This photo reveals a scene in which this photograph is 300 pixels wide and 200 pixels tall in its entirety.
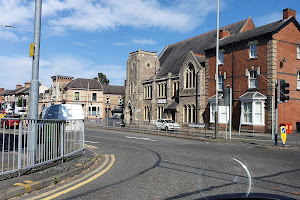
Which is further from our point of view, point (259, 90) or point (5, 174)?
point (259, 90)

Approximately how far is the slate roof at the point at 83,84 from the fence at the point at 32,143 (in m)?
59.6

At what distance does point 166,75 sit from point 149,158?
114 ft

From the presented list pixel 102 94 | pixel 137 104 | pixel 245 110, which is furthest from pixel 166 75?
pixel 102 94

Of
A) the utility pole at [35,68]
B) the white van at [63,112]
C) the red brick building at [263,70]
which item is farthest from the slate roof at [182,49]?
the utility pole at [35,68]

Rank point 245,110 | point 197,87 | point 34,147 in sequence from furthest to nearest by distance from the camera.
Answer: point 197,87 < point 245,110 < point 34,147

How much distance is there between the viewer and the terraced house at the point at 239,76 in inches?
1111

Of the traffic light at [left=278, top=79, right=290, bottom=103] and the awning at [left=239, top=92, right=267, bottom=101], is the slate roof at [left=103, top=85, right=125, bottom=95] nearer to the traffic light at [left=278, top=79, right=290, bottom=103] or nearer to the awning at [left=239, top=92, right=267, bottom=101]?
A: the awning at [left=239, top=92, right=267, bottom=101]

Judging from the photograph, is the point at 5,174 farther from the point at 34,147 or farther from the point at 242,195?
the point at 242,195

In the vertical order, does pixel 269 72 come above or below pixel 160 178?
above

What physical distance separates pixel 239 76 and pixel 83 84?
47.6 metres

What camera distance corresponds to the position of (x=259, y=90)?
29.0 m

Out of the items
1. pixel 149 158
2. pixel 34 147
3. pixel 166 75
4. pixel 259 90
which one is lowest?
pixel 149 158

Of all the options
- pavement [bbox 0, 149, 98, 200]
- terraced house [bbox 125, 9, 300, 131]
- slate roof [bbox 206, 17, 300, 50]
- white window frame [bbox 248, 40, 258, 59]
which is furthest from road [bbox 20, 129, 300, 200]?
white window frame [bbox 248, 40, 258, 59]

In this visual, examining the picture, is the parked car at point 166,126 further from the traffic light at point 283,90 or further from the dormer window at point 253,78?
the traffic light at point 283,90
